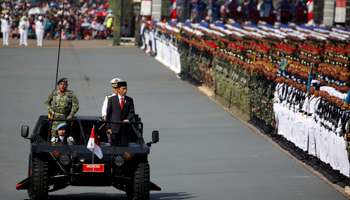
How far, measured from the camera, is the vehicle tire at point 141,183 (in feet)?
37.3

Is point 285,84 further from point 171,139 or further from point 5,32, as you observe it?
point 5,32

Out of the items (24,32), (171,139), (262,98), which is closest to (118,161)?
(171,139)

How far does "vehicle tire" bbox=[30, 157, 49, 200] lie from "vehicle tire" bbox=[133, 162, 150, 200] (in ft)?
3.90

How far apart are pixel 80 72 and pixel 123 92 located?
1966 cm

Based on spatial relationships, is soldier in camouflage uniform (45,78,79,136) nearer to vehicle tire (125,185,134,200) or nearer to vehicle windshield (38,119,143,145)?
vehicle windshield (38,119,143,145)

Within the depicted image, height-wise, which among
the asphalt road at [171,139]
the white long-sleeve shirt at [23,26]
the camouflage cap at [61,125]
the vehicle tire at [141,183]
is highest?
the camouflage cap at [61,125]

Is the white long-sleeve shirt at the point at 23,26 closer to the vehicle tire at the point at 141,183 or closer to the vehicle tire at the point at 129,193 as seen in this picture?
the vehicle tire at the point at 129,193

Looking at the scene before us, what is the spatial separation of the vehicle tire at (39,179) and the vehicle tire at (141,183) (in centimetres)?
119

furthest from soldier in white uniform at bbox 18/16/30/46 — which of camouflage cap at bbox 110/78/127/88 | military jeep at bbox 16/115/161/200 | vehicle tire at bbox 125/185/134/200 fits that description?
military jeep at bbox 16/115/161/200

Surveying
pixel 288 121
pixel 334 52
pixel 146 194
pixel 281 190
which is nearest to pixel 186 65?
pixel 334 52

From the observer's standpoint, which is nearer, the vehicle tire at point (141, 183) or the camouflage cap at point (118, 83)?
the vehicle tire at point (141, 183)

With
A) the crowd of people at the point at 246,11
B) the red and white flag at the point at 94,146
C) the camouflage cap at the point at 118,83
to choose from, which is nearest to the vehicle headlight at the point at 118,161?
the red and white flag at the point at 94,146

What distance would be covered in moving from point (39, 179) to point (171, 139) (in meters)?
7.61

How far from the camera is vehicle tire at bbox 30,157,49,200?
36.7 ft
